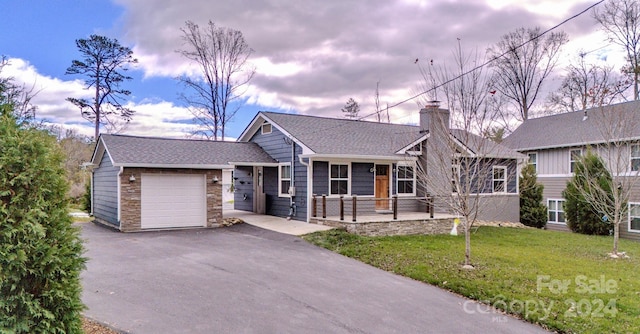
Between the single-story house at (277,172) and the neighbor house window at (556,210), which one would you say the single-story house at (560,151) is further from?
the single-story house at (277,172)

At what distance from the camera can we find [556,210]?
65.1 feet

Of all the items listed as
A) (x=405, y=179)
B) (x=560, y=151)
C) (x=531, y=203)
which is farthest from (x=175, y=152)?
(x=560, y=151)

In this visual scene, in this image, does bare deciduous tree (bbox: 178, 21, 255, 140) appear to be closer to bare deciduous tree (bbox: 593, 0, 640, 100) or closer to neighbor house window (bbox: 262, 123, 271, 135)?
neighbor house window (bbox: 262, 123, 271, 135)

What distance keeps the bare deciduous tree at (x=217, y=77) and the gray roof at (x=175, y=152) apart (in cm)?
1198

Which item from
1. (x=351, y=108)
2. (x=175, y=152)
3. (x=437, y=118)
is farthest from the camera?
(x=351, y=108)

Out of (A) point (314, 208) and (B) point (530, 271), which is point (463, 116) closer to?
(B) point (530, 271)

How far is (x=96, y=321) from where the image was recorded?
186 inches

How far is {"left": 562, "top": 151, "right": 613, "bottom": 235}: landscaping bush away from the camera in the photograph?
15.2 m

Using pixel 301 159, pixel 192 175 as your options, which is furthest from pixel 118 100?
pixel 301 159

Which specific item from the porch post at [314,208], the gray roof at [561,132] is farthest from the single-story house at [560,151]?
the porch post at [314,208]

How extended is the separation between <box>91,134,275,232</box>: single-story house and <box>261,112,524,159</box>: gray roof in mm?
2768

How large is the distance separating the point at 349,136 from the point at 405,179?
294 cm

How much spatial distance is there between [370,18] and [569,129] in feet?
42.9

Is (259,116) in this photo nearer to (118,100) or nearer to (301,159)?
(301,159)
